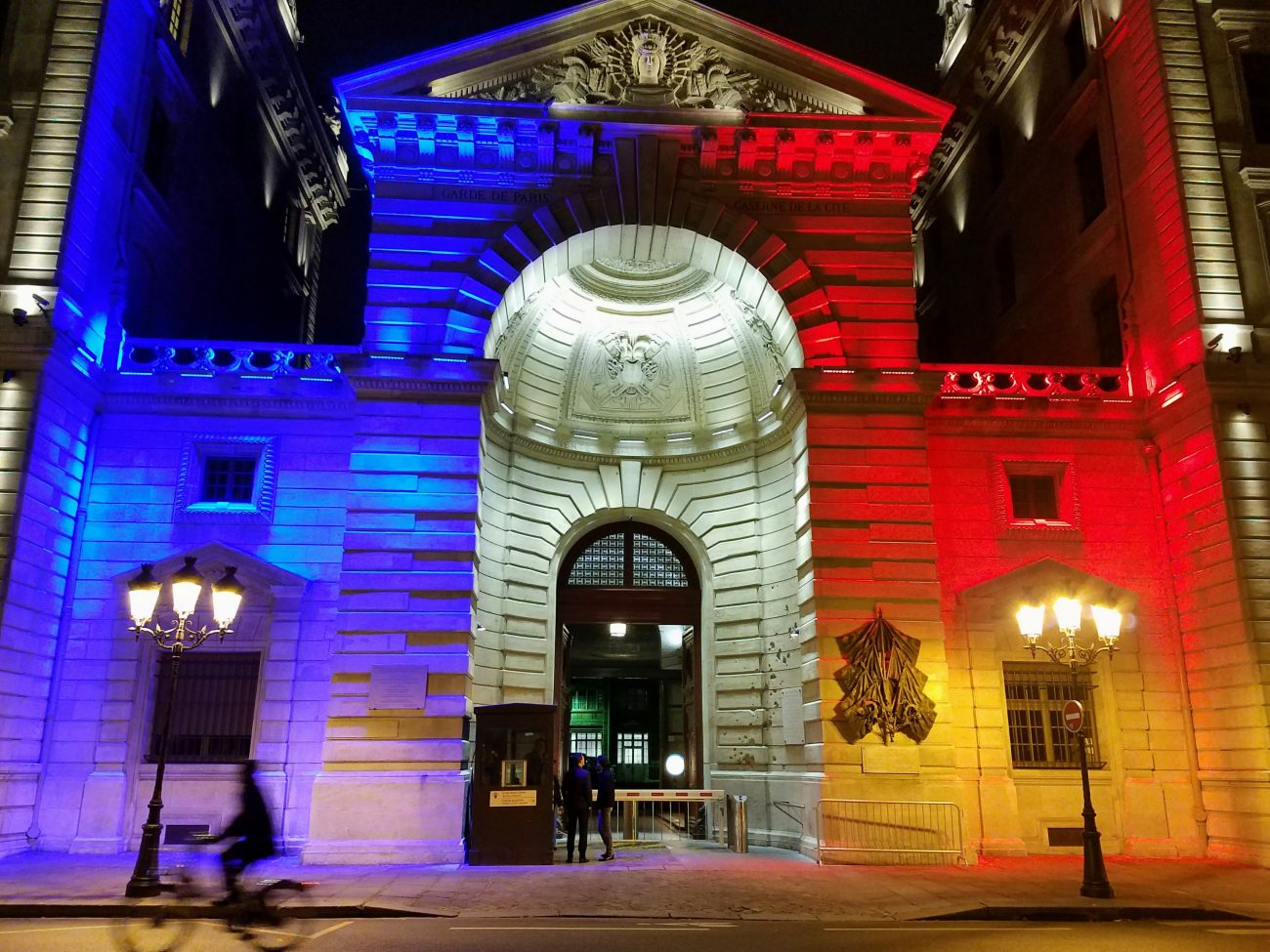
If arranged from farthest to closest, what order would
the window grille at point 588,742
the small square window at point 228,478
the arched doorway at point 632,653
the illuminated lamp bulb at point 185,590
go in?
the window grille at point 588,742, the arched doorway at point 632,653, the small square window at point 228,478, the illuminated lamp bulb at point 185,590

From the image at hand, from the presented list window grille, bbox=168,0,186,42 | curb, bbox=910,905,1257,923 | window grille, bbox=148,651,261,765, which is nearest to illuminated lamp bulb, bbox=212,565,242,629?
window grille, bbox=148,651,261,765

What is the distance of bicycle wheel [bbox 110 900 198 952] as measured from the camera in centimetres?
1007

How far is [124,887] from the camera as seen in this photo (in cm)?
1333

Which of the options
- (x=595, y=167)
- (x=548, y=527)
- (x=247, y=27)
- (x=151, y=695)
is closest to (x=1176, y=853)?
(x=548, y=527)

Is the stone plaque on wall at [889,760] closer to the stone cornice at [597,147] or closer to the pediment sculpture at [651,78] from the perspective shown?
the stone cornice at [597,147]

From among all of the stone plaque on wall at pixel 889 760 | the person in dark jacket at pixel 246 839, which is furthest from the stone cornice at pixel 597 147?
the person in dark jacket at pixel 246 839

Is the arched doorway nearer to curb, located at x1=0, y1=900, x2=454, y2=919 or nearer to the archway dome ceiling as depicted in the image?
the archway dome ceiling

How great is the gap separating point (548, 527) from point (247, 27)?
58.2ft

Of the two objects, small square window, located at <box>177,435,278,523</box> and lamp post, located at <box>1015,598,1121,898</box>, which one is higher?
small square window, located at <box>177,435,278,523</box>

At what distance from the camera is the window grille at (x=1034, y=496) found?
20031 millimetres

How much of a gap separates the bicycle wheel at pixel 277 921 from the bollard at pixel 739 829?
8.76m

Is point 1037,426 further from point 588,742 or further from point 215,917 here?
point 215,917

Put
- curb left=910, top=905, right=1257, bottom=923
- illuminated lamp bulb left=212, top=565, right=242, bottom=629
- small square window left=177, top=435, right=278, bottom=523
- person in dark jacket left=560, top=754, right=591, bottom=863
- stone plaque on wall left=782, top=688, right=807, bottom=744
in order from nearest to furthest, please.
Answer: curb left=910, top=905, right=1257, bottom=923, illuminated lamp bulb left=212, top=565, right=242, bottom=629, person in dark jacket left=560, top=754, right=591, bottom=863, small square window left=177, top=435, right=278, bottom=523, stone plaque on wall left=782, top=688, right=807, bottom=744

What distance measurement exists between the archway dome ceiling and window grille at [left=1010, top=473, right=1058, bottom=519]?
5.14m
